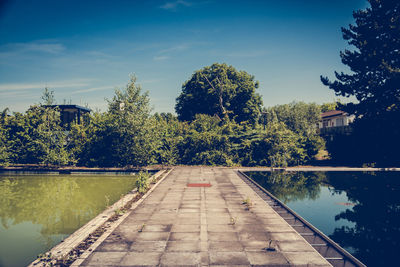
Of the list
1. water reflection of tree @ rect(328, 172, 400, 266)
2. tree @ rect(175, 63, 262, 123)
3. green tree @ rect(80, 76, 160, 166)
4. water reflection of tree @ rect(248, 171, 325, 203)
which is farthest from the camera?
tree @ rect(175, 63, 262, 123)

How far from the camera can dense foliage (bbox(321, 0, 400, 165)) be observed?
22.2 m

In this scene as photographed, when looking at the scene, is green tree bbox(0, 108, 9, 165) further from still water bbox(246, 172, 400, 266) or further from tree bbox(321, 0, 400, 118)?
tree bbox(321, 0, 400, 118)

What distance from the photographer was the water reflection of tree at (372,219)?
6672 mm

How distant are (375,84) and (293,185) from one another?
14.8m

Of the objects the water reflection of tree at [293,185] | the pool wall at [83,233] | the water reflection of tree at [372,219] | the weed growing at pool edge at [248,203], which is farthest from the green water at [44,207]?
the water reflection of tree at [372,219]

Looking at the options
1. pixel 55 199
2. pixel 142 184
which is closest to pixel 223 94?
pixel 142 184

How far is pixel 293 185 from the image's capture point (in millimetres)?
15250

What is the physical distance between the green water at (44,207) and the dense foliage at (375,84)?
20.5 metres

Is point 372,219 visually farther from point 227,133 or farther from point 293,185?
point 227,133

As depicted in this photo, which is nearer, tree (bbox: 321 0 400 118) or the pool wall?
the pool wall

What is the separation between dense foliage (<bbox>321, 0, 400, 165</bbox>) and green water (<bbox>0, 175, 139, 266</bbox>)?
20.5 metres

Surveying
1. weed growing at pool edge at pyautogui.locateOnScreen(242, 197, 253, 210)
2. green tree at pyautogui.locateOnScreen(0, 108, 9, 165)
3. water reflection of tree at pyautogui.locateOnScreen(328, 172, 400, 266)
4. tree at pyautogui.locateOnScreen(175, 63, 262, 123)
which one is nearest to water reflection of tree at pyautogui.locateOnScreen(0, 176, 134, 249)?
green tree at pyautogui.locateOnScreen(0, 108, 9, 165)

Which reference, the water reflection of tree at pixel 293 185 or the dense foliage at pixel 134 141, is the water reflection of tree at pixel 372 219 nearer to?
the water reflection of tree at pixel 293 185

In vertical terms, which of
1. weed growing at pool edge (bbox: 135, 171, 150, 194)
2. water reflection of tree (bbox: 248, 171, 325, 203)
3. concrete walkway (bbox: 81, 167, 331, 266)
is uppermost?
weed growing at pool edge (bbox: 135, 171, 150, 194)
